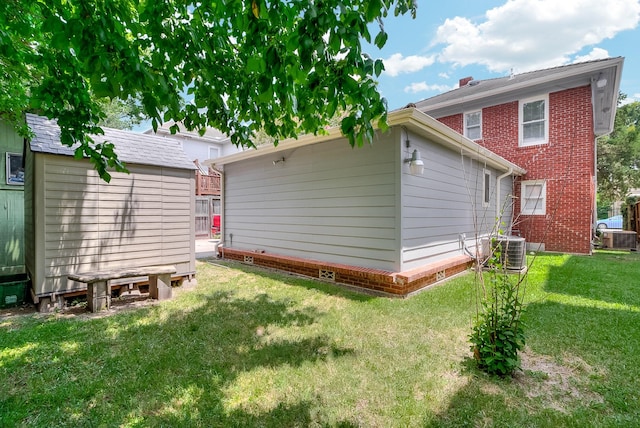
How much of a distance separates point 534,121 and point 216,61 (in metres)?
10.3

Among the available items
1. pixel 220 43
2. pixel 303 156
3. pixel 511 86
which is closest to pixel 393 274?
pixel 303 156

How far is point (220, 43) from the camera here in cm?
288

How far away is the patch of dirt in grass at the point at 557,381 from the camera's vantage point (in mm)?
2152

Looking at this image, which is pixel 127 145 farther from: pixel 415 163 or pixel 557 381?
pixel 557 381

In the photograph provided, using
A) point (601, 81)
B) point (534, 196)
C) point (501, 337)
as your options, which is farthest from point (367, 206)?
point (601, 81)

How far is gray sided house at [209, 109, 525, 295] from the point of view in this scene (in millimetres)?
4836

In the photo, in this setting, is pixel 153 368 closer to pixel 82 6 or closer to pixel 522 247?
pixel 82 6

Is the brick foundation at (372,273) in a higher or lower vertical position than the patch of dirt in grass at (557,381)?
higher

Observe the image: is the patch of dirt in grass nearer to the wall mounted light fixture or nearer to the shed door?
the wall mounted light fixture

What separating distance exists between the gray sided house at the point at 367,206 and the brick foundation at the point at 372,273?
0.02 m

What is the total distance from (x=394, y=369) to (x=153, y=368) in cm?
212

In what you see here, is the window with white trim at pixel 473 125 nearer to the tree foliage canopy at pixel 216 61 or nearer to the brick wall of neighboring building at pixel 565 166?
the brick wall of neighboring building at pixel 565 166

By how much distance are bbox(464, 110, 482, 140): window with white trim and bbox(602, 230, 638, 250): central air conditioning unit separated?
5722mm

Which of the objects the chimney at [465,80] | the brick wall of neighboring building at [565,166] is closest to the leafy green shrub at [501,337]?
the brick wall of neighboring building at [565,166]
